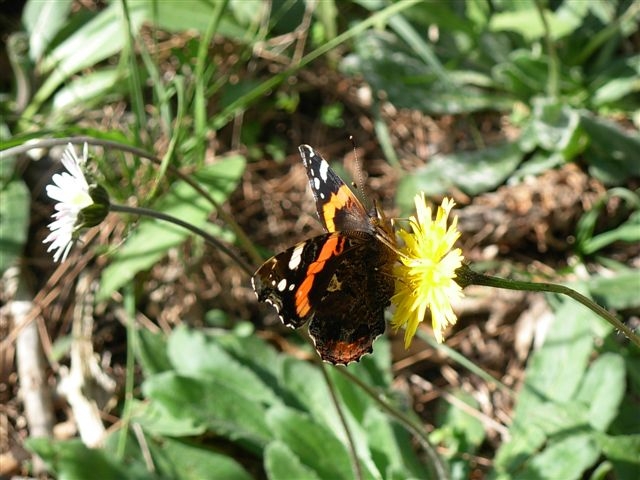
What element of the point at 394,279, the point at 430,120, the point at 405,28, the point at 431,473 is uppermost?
the point at 405,28

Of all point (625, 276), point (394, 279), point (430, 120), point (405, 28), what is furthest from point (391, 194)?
point (394, 279)

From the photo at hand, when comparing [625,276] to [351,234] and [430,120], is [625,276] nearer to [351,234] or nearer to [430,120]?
[430,120]

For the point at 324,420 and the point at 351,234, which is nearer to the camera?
the point at 351,234

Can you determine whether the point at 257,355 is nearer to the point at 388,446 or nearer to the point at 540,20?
the point at 388,446

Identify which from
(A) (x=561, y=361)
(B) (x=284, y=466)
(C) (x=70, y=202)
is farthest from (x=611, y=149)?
(C) (x=70, y=202)

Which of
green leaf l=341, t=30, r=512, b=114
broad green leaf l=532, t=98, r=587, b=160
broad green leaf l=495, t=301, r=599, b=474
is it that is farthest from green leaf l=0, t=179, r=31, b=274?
broad green leaf l=532, t=98, r=587, b=160

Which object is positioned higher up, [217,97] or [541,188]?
[217,97]

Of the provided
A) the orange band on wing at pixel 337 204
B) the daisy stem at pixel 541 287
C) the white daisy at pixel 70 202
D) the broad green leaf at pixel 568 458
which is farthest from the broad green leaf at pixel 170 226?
the daisy stem at pixel 541 287
